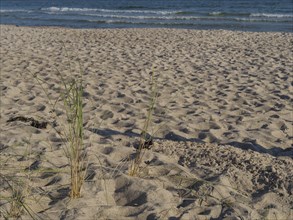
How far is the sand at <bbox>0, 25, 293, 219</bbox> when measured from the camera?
3.00 metres

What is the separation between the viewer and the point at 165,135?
476cm

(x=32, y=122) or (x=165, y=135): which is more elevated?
(x=32, y=122)

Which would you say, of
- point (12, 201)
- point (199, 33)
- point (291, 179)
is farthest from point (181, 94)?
point (199, 33)

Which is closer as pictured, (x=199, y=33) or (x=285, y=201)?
(x=285, y=201)

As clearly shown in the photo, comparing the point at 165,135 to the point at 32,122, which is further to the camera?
the point at 32,122

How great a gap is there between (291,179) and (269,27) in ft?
57.4

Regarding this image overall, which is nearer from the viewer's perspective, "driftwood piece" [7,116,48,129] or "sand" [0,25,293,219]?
"sand" [0,25,293,219]

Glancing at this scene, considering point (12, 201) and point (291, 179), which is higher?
point (12, 201)

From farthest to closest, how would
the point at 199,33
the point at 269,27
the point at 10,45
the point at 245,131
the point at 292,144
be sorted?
the point at 269,27, the point at 199,33, the point at 10,45, the point at 245,131, the point at 292,144

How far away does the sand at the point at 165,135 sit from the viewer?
9.83 ft

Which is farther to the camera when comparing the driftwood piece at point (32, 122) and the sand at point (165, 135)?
the driftwood piece at point (32, 122)

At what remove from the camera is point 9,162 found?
11.7 ft

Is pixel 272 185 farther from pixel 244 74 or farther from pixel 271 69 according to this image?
pixel 271 69

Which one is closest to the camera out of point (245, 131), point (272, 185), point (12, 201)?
point (12, 201)
